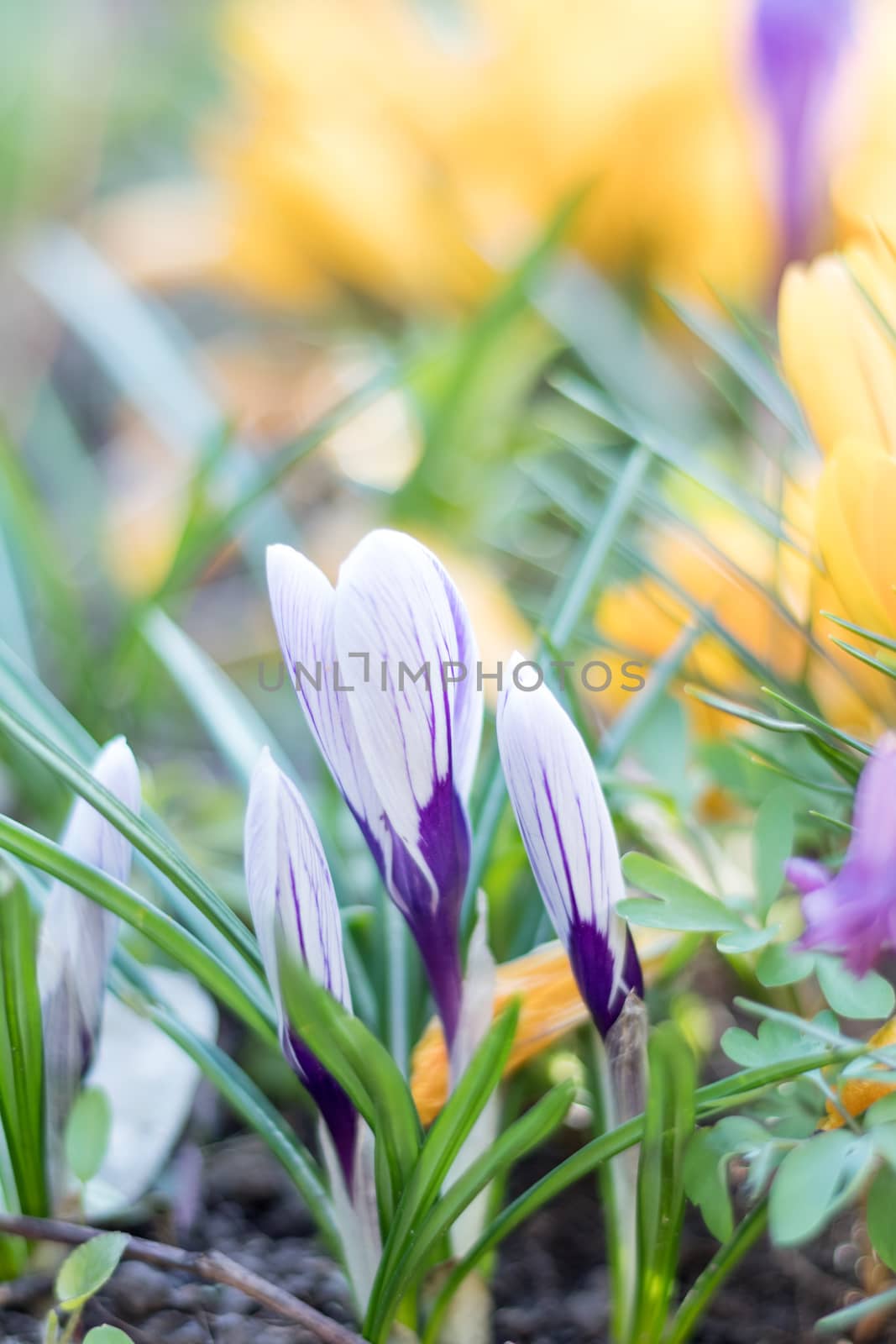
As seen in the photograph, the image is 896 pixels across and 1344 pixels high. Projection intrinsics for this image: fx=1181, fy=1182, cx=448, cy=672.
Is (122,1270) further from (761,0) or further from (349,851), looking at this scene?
(761,0)

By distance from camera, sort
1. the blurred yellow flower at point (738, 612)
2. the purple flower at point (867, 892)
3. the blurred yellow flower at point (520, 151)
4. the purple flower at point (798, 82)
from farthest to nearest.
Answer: the blurred yellow flower at point (520, 151)
the purple flower at point (798, 82)
the blurred yellow flower at point (738, 612)
the purple flower at point (867, 892)

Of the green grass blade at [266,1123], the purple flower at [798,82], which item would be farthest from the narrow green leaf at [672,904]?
the purple flower at [798,82]

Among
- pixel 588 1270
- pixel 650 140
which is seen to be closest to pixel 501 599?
pixel 588 1270

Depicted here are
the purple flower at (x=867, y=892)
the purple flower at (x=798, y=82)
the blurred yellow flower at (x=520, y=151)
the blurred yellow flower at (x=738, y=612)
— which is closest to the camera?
the purple flower at (x=867, y=892)

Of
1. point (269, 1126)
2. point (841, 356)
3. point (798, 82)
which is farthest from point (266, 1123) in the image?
point (798, 82)

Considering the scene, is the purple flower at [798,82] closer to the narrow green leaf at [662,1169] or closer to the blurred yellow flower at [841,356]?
the blurred yellow flower at [841,356]

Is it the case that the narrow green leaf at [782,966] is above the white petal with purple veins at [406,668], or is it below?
below

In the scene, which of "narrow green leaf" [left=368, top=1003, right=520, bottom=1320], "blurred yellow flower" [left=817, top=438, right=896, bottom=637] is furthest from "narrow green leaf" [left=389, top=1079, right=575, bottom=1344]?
"blurred yellow flower" [left=817, top=438, right=896, bottom=637]
